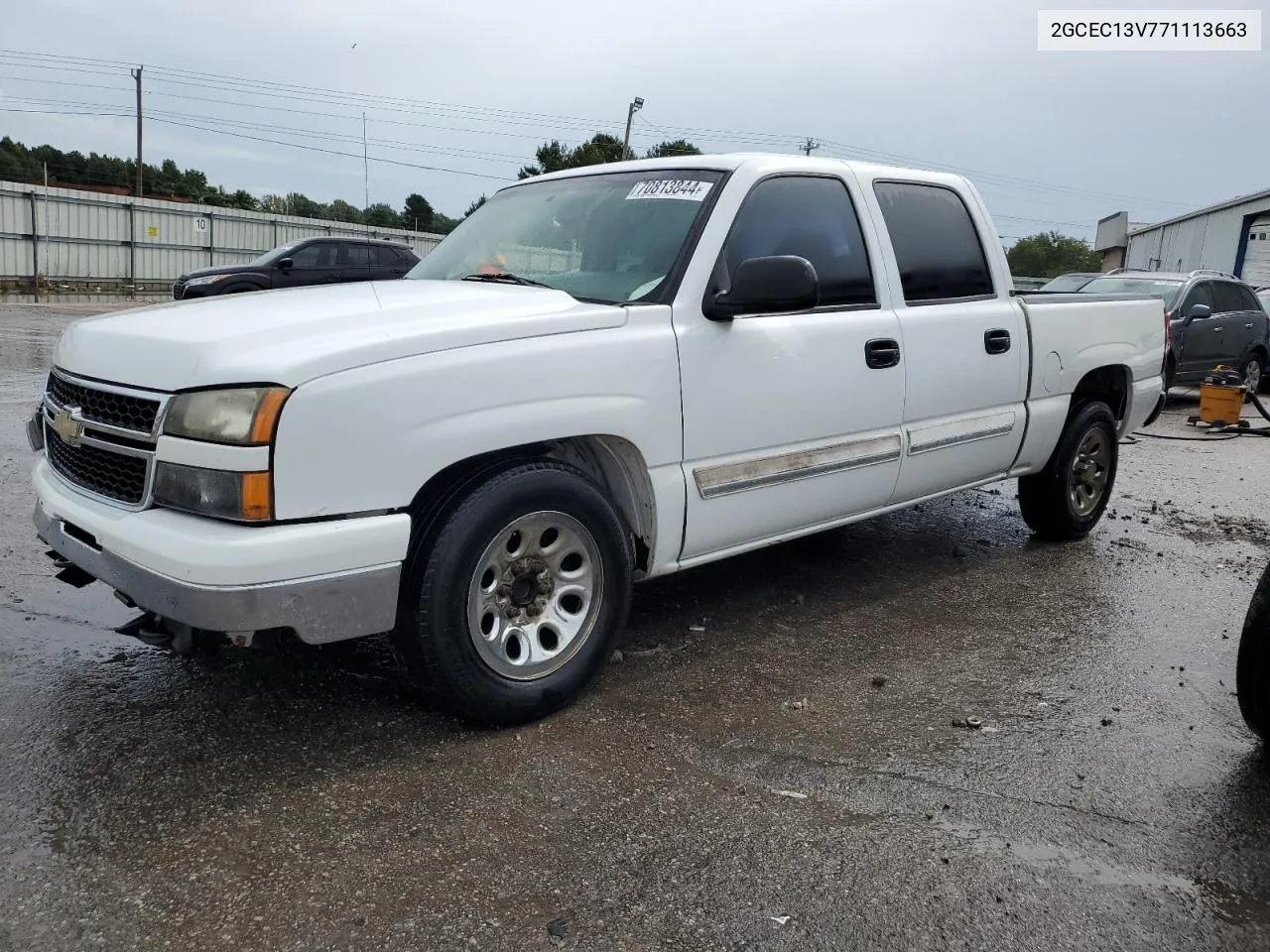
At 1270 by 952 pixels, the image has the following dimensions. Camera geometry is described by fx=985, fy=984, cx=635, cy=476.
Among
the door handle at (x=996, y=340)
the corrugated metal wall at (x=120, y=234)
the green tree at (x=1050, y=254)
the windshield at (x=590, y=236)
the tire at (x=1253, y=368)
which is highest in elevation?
the green tree at (x=1050, y=254)

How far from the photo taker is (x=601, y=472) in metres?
3.55

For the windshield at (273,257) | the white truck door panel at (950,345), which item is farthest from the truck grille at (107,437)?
the windshield at (273,257)

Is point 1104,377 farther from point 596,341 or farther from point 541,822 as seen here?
point 541,822

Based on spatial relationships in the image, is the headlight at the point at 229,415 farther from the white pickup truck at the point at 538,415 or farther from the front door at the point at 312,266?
the front door at the point at 312,266

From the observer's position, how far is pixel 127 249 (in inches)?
1107

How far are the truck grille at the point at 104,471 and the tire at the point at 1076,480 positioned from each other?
4.66m

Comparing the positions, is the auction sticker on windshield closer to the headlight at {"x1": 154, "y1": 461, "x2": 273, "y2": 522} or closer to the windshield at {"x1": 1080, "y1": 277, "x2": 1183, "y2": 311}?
the headlight at {"x1": 154, "y1": 461, "x2": 273, "y2": 522}

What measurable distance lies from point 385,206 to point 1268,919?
7152 cm

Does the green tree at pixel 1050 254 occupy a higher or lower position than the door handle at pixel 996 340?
higher

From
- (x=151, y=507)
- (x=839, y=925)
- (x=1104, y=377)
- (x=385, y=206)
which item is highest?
(x=385, y=206)

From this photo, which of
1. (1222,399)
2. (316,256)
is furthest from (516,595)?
(316,256)

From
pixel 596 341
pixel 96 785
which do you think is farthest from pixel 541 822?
pixel 596 341

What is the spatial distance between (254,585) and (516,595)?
893 millimetres

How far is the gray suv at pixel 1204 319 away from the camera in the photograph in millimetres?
12766
